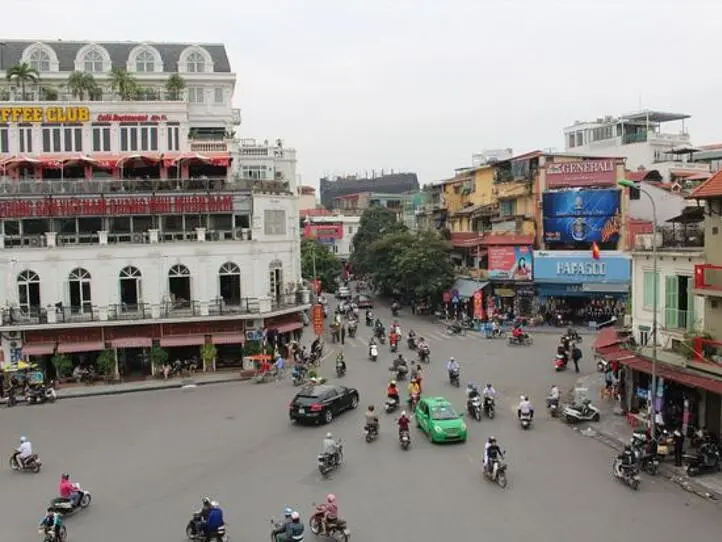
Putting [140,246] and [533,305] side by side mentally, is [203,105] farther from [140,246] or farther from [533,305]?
[533,305]

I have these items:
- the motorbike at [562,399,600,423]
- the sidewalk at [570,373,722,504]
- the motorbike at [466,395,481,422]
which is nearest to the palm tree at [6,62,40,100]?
the motorbike at [466,395,481,422]

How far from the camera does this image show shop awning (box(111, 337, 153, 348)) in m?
34.1

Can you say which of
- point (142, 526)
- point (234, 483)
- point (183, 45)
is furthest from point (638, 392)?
point (183, 45)

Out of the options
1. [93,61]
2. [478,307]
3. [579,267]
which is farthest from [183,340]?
[579,267]

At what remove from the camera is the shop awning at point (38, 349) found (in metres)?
33.7

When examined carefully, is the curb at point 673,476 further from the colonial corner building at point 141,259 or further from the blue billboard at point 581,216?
the blue billboard at point 581,216

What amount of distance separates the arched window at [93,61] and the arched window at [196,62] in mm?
5844

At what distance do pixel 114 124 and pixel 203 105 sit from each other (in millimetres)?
8585

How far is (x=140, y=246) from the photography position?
34938 mm

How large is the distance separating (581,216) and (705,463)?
31003 mm

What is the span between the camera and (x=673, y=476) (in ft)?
59.4

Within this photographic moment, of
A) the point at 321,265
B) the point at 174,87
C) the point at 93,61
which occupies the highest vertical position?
the point at 93,61

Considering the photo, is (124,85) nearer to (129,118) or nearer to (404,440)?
(129,118)

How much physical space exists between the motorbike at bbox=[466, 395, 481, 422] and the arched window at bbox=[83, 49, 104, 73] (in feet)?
124
